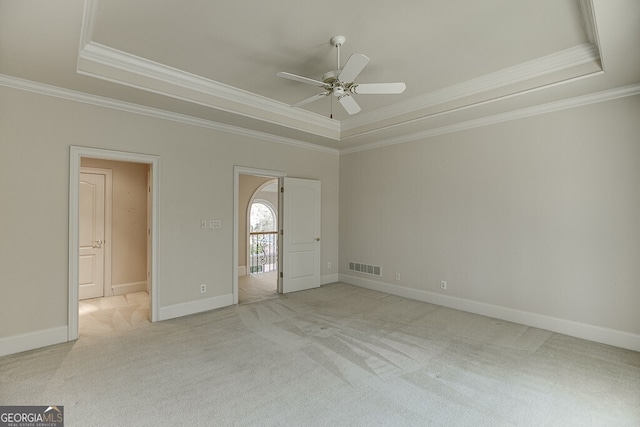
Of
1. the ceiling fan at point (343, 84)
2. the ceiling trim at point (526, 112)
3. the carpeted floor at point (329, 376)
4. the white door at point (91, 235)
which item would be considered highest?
the ceiling trim at point (526, 112)

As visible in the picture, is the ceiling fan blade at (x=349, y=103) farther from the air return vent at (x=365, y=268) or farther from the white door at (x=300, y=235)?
the air return vent at (x=365, y=268)

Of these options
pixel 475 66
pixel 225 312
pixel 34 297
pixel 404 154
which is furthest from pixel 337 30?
pixel 34 297

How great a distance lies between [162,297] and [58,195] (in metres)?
1.70

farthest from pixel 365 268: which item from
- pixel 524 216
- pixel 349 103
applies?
pixel 349 103

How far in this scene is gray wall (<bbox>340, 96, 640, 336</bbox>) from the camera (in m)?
3.31

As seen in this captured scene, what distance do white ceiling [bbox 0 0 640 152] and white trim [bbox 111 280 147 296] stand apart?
3340 millimetres

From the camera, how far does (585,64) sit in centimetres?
300

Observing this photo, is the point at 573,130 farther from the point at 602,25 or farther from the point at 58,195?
the point at 58,195

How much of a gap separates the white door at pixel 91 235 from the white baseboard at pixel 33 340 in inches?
78.9

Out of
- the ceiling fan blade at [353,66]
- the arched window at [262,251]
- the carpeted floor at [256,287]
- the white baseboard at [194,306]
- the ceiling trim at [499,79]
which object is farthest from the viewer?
the arched window at [262,251]

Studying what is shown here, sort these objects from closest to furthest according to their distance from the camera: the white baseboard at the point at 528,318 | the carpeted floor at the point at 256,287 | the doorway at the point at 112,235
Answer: the white baseboard at the point at 528,318 < the doorway at the point at 112,235 < the carpeted floor at the point at 256,287

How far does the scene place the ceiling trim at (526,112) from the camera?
130 inches

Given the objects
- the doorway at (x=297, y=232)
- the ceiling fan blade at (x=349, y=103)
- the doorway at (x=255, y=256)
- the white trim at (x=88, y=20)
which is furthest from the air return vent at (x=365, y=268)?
the white trim at (x=88, y=20)

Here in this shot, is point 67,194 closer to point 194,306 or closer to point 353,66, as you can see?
point 194,306
